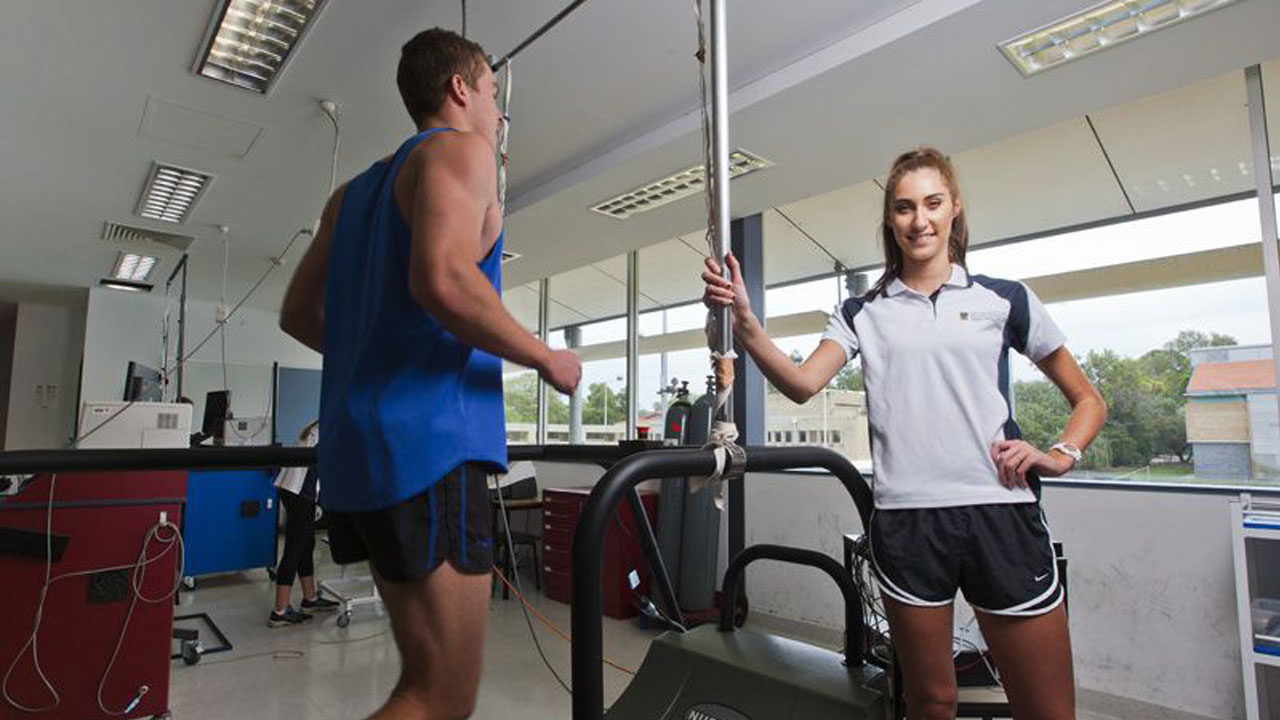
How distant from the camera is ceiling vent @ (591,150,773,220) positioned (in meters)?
3.86

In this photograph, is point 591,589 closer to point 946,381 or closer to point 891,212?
point 946,381

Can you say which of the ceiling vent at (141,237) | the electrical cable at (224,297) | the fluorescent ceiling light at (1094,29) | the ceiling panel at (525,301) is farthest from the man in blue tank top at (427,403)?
the ceiling panel at (525,301)

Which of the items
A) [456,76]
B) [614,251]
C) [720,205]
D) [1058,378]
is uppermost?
[614,251]

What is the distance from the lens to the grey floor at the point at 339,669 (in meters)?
2.95

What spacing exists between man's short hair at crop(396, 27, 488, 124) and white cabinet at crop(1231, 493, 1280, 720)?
2828mm

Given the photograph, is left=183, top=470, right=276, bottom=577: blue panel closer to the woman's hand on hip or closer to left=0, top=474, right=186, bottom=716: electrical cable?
left=0, top=474, right=186, bottom=716: electrical cable

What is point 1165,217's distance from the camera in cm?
346

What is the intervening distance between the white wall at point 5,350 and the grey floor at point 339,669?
273 inches

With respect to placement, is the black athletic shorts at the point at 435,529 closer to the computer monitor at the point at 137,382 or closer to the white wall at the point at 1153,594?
the white wall at the point at 1153,594

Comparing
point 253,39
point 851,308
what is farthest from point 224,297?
point 851,308

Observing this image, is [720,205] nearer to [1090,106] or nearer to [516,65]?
[516,65]

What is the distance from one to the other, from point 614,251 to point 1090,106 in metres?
3.35

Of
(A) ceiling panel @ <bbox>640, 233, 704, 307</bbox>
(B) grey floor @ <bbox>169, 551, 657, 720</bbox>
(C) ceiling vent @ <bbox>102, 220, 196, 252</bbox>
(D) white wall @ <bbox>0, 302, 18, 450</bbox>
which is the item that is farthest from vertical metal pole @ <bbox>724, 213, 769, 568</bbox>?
(D) white wall @ <bbox>0, 302, 18, 450</bbox>

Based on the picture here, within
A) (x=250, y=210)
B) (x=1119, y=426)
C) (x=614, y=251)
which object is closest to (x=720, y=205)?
(x=1119, y=426)
